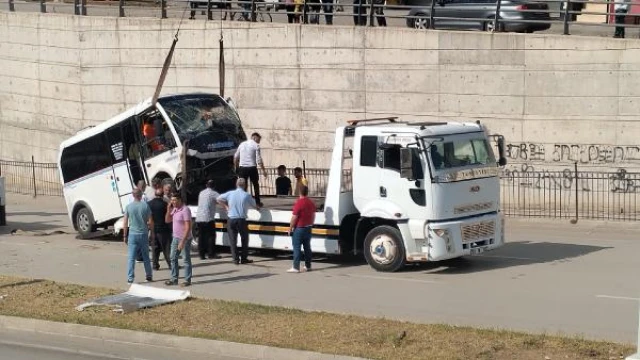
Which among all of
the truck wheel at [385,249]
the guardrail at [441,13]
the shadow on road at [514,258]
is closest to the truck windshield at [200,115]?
the truck wheel at [385,249]

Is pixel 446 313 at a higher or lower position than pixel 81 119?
lower

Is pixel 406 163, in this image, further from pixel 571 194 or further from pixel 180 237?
pixel 571 194

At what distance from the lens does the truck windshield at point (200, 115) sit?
2084 cm

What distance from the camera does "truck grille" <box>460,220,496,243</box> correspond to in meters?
17.4

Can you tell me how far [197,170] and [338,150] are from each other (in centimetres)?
372

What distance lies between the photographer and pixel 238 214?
18828 mm

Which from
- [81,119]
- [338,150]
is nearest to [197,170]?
[338,150]

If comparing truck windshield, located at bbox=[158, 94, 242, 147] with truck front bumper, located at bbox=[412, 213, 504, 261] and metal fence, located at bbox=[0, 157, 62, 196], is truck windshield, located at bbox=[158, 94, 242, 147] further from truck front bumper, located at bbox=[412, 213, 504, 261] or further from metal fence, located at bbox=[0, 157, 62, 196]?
metal fence, located at bbox=[0, 157, 62, 196]

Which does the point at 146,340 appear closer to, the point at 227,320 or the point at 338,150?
the point at 227,320

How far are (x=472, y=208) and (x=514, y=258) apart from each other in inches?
83.7

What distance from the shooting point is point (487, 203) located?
18.0m

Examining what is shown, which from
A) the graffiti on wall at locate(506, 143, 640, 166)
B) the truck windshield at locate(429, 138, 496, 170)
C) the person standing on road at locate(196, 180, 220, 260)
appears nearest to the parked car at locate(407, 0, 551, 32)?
the graffiti on wall at locate(506, 143, 640, 166)

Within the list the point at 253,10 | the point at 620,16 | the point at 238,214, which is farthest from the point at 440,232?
the point at 253,10

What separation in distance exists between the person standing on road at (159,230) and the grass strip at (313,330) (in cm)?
273
